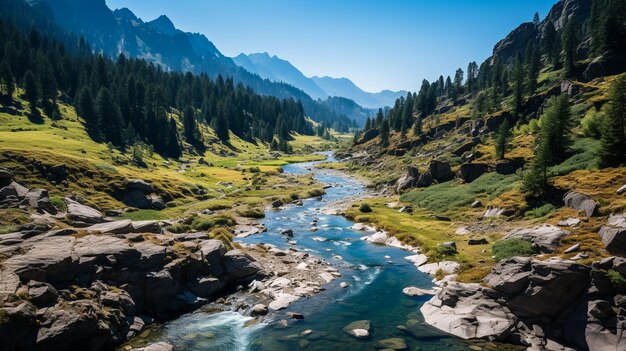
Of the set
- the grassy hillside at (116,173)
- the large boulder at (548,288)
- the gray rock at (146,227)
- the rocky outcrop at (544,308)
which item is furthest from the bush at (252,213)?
the large boulder at (548,288)

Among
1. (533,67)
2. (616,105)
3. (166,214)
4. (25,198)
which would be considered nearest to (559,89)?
(533,67)

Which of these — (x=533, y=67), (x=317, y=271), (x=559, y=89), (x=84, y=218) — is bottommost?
(x=317, y=271)

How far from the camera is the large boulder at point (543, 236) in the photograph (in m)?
36.2

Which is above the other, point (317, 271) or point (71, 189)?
point (71, 189)

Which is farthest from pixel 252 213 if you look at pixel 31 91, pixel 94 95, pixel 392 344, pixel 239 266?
pixel 94 95

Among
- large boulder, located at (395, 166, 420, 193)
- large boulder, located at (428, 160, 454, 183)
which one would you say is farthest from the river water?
large boulder, located at (428, 160, 454, 183)

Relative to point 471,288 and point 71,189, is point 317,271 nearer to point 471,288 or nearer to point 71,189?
point 471,288

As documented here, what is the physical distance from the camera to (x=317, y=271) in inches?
1626

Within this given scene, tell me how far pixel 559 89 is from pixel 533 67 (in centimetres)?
1989

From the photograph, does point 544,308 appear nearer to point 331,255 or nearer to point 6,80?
point 331,255

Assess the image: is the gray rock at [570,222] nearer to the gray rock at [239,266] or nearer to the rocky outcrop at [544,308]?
the rocky outcrop at [544,308]

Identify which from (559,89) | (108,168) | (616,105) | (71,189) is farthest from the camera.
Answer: (559,89)

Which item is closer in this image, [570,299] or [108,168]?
[570,299]

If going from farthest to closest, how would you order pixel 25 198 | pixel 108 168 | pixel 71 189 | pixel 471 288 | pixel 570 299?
pixel 108 168
pixel 71 189
pixel 25 198
pixel 471 288
pixel 570 299
